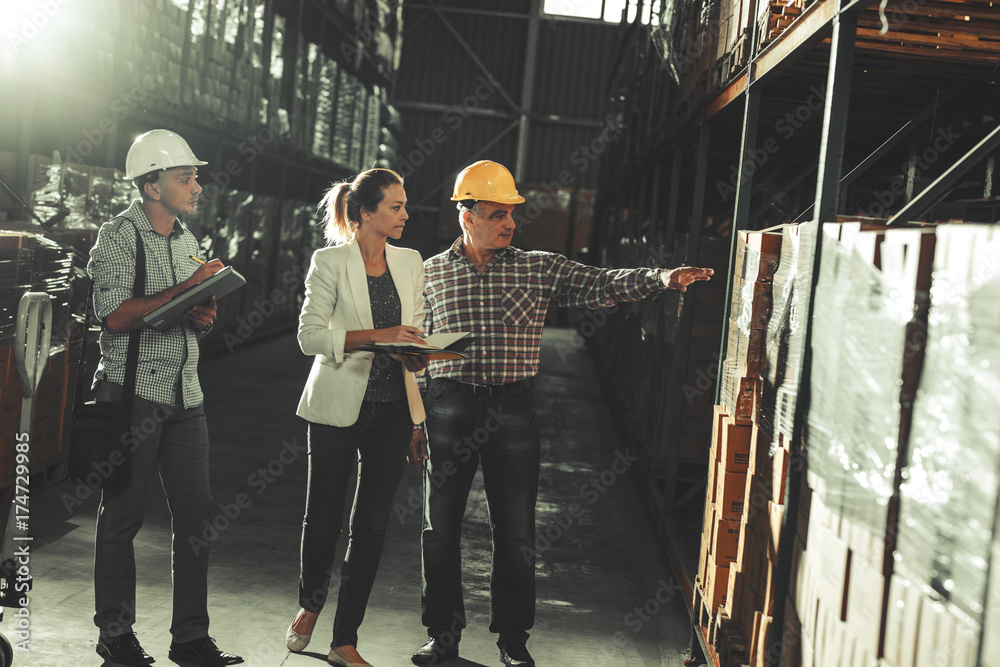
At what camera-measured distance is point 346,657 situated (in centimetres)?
363

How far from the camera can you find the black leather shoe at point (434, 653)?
3.83 meters

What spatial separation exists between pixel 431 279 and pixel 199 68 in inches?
306

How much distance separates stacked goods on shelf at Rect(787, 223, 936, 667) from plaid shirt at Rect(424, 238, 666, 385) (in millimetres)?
1184

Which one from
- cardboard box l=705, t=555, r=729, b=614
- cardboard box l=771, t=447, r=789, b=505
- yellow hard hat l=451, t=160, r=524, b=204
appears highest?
yellow hard hat l=451, t=160, r=524, b=204

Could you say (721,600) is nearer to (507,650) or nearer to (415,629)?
(507,650)

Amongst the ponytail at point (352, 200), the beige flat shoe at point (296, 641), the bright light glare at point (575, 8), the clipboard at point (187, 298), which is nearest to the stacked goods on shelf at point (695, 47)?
the ponytail at point (352, 200)

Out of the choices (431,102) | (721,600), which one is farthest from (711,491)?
(431,102)

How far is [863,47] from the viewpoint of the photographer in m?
3.53

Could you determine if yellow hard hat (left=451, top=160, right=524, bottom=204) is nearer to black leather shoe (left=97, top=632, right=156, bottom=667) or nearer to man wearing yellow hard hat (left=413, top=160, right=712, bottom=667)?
man wearing yellow hard hat (left=413, top=160, right=712, bottom=667)

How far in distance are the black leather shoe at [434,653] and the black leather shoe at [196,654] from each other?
76cm

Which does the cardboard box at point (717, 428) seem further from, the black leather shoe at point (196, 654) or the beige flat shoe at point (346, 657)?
the black leather shoe at point (196, 654)

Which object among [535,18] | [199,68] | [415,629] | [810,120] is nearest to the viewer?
[415,629]

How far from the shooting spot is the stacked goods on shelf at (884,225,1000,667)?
160 centimetres

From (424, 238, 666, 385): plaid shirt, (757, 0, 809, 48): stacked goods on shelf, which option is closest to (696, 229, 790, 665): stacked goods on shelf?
(424, 238, 666, 385): plaid shirt
